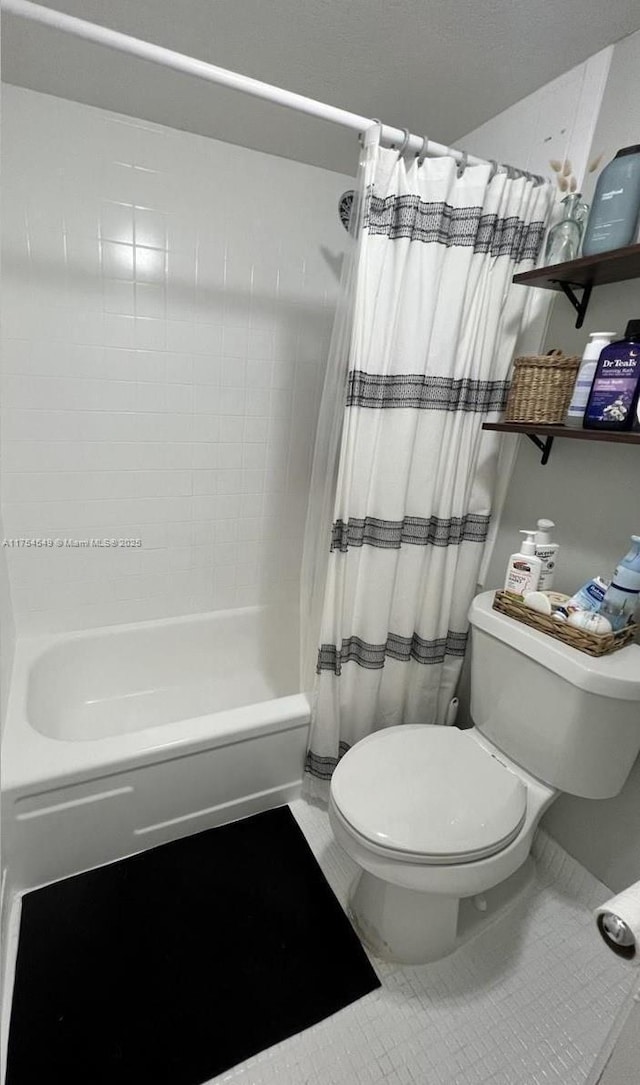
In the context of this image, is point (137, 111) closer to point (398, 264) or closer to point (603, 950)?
point (398, 264)

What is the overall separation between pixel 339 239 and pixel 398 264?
882 millimetres

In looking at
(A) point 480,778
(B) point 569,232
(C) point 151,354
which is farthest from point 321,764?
(B) point 569,232

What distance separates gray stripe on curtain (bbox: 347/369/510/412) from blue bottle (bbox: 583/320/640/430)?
12.2 inches

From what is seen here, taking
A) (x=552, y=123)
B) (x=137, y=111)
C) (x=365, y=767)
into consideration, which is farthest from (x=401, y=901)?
(x=137, y=111)

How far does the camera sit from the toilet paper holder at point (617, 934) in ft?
1.86

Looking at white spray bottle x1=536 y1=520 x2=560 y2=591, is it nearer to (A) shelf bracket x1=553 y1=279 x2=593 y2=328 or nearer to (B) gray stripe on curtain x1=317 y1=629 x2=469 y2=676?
(B) gray stripe on curtain x1=317 y1=629 x2=469 y2=676

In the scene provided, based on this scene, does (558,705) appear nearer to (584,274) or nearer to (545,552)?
(545,552)

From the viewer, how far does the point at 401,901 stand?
115 centimetres

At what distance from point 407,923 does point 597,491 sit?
1168mm

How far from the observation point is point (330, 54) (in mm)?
1192

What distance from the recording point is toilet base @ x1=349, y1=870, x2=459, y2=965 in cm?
115

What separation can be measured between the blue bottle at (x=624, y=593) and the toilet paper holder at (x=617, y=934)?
2.12ft

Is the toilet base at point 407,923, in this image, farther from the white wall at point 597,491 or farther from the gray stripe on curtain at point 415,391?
the gray stripe on curtain at point 415,391

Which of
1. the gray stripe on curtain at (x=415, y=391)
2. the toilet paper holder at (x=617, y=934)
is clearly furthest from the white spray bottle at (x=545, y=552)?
the toilet paper holder at (x=617, y=934)
